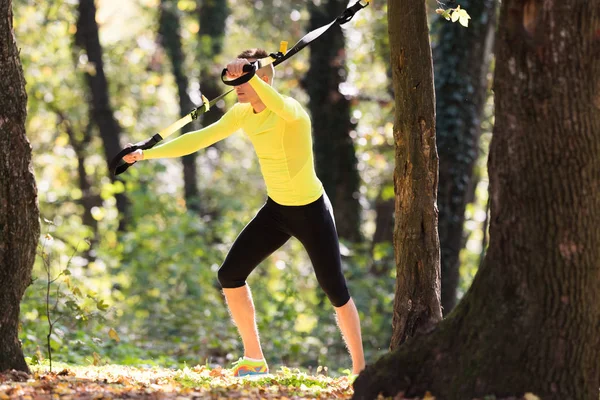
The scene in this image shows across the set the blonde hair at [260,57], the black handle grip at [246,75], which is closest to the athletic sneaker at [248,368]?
the blonde hair at [260,57]

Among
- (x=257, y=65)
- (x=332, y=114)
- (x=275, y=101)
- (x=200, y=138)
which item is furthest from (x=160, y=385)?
(x=332, y=114)

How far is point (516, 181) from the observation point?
14.1 ft

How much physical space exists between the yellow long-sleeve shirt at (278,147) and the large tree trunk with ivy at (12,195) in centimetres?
75

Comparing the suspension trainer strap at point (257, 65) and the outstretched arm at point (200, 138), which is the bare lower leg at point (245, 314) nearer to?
the outstretched arm at point (200, 138)

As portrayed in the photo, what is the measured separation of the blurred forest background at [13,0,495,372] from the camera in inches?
418

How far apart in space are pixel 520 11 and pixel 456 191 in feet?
21.2

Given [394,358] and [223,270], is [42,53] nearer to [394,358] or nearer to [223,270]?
[223,270]

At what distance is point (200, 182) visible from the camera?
866 inches

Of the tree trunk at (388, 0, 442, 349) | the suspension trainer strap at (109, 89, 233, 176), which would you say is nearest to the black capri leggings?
the tree trunk at (388, 0, 442, 349)

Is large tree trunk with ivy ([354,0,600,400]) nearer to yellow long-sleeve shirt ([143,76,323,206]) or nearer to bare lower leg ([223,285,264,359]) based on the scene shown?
yellow long-sleeve shirt ([143,76,323,206])

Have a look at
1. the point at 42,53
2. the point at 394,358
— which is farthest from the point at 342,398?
the point at 42,53

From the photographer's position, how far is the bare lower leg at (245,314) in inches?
241

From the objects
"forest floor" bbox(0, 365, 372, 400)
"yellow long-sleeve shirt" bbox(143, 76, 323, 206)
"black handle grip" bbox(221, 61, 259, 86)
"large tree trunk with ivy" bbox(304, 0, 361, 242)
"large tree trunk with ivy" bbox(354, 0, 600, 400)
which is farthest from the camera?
"large tree trunk with ivy" bbox(304, 0, 361, 242)

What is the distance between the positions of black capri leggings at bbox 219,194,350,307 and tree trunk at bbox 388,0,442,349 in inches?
16.9
